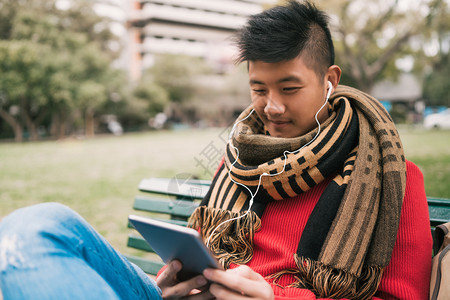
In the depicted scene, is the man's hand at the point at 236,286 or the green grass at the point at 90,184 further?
the green grass at the point at 90,184

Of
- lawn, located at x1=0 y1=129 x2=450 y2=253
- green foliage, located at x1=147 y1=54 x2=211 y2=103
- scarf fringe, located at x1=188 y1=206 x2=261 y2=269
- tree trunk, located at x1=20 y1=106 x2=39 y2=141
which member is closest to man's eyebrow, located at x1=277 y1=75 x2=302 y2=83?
scarf fringe, located at x1=188 y1=206 x2=261 y2=269

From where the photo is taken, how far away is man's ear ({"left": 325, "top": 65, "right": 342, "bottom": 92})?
5.27 ft

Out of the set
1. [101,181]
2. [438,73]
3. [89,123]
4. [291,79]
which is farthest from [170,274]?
[438,73]

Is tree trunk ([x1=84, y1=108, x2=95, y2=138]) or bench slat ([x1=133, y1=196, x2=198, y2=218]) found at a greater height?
bench slat ([x1=133, y1=196, x2=198, y2=218])

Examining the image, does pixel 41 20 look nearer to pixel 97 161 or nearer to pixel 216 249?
pixel 97 161

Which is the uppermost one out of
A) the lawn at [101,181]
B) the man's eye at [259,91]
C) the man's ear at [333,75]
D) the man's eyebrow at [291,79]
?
the man's ear at [333,75]

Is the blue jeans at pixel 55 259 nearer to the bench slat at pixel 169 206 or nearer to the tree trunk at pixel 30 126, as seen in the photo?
the bench slat at pixel 169 206

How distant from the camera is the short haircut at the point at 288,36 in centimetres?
143

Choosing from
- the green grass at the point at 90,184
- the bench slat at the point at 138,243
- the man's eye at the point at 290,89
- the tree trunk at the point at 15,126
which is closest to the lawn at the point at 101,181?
the green grass at the point at 90,184

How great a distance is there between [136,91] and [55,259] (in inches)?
1361

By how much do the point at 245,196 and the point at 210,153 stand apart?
65cm

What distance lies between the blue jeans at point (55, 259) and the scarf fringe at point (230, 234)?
0.53 metres

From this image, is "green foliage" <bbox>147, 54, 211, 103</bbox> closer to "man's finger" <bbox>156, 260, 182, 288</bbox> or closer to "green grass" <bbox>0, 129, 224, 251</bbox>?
"green grass" <bbox>0, 129, 224, 251</bbox>

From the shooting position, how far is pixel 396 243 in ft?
4.51
